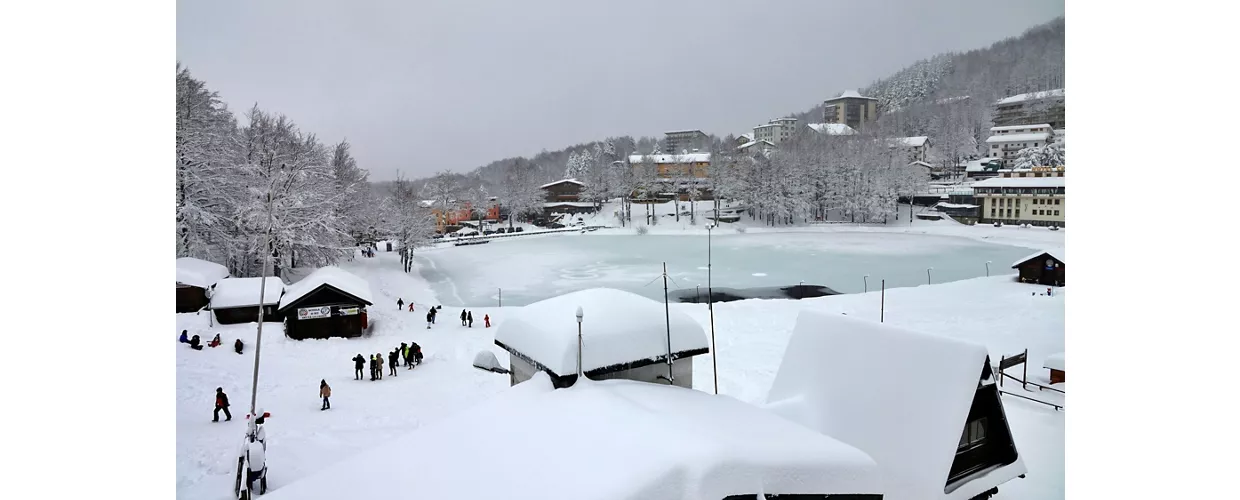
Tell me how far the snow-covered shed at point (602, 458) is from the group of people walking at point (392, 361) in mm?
5574

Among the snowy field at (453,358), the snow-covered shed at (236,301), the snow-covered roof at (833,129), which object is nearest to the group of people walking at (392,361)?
the snowy field at (453,358)

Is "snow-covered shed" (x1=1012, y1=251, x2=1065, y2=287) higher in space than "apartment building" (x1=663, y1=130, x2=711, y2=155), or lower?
lower

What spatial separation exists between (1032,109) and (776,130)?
3800 centimetres

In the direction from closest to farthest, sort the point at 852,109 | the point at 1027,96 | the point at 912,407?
the point at 912,407
the point at 1027,96
the point at 852,109

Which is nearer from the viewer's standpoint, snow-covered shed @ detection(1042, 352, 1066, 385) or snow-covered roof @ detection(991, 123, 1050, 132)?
snow-covered shed @ detection(1042, 352, 1066, 385)

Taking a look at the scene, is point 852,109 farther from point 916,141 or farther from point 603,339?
point 603,339

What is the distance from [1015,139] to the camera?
18.3 meters

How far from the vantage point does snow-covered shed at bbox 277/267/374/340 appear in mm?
10406

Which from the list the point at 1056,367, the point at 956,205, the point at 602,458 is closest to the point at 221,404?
the point at 602,458

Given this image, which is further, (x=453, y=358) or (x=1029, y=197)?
(x=1029, y=197)

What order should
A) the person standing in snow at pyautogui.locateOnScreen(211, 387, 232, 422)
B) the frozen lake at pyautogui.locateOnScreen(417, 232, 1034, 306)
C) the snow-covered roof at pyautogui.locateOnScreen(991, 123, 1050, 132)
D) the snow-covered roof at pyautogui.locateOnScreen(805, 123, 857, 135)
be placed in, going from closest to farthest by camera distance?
1. the person standing in snow at pyautogui.locateOnScreen(211, 387, 232, 422)
2. the snow-covered roof at pyautogui.locateOnScreen(991, 123, 1050, 132)
3. the frozen lake at pyautogui.locateOnScreen(417, 232, 1034, 306)
4. the snow-covered roof at pyautogui.locateOnScreen(805, 123, 857, 135)

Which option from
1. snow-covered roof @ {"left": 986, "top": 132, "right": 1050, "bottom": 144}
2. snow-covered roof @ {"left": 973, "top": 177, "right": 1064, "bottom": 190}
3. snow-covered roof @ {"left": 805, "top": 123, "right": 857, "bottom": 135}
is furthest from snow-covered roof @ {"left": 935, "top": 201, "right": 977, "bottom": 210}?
snow-covered roof @ {"left": 805, "top": 123, "right": 857, "bottom": 135}

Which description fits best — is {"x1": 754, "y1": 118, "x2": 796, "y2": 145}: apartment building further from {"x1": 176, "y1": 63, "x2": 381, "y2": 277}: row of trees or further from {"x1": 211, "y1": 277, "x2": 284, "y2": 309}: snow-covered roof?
{"x1": 211, "y1": 277, "x2": 284, "y2": 309}: snow-covered roof

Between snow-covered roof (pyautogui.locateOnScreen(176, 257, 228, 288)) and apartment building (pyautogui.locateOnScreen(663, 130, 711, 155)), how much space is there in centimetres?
4243
